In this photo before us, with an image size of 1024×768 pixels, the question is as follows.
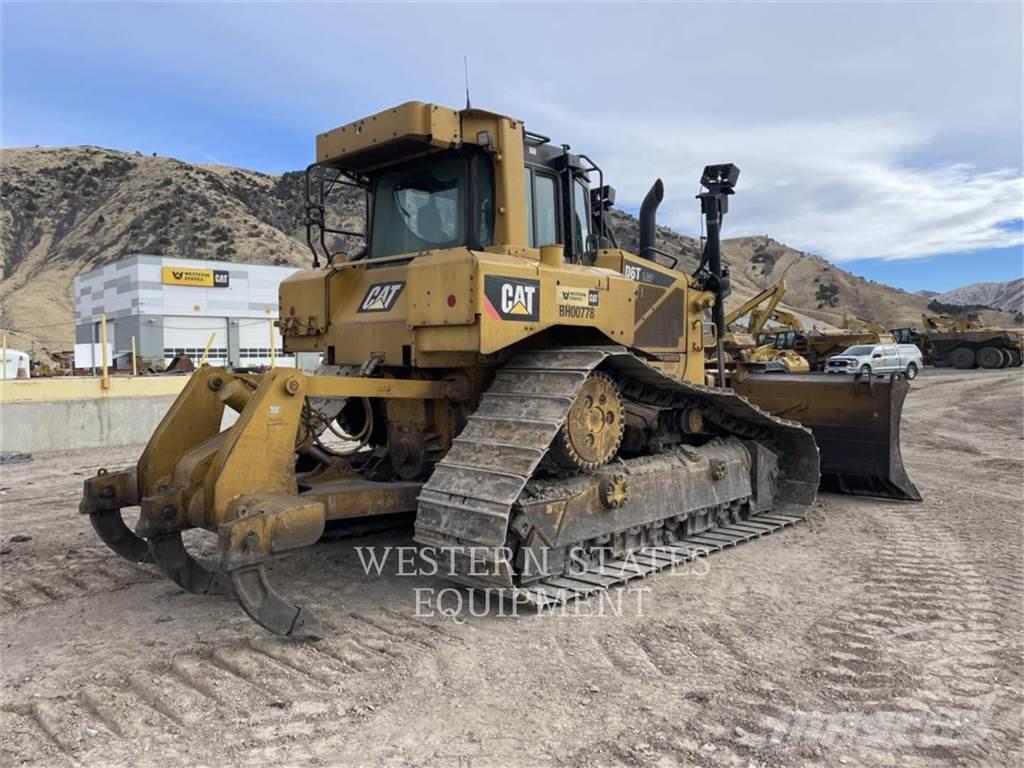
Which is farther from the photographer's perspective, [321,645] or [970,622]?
[970,622]

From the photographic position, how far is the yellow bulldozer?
4.56 m

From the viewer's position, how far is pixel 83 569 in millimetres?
5852

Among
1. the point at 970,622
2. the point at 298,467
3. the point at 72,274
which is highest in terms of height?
the point at 72,274

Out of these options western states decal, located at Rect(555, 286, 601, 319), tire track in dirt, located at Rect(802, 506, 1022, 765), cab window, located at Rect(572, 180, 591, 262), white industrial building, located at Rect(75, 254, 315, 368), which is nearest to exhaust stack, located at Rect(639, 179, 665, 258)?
cab window, located at Rect(572, 180, 591, 262)

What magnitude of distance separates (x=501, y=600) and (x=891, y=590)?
106 inches

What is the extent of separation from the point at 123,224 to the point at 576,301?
70.1m

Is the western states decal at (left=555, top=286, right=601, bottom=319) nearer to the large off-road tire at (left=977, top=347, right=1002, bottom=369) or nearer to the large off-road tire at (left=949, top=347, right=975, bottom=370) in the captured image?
the large off-road tire at (left=977, top=347, right=1002, bottom=369)

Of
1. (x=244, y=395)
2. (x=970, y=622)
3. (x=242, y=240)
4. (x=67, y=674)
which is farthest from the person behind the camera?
(x=242, y=240)

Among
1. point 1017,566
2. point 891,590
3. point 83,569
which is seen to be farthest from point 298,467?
point 1017,566

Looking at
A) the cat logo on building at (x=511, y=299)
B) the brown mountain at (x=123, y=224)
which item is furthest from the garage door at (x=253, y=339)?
the cat logo on building at (x=511, y=299)

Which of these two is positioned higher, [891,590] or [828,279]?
[828,279]

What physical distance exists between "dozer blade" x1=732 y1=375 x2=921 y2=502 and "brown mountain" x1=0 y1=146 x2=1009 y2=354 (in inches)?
1845

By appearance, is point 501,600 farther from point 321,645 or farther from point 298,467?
point 298,467

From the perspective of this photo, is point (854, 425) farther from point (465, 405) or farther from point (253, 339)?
point (253, 339)
